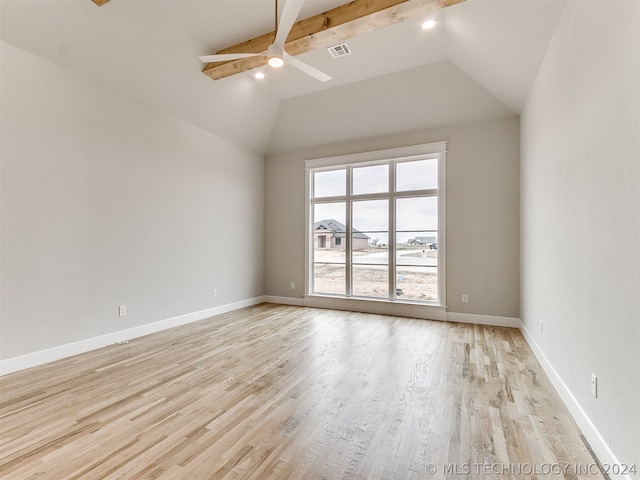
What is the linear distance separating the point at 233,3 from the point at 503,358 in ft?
15.3

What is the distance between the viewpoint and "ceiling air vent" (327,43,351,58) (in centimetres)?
379

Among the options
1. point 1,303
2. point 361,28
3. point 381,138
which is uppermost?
point 361,28

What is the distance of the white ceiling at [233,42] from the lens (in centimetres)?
290

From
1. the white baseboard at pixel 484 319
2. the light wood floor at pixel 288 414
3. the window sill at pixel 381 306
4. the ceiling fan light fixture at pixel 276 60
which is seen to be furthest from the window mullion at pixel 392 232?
the ceiling fan light fixture at pixel 276 60

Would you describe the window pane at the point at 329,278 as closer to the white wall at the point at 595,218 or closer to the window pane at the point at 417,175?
the window pane at the point at 417,175

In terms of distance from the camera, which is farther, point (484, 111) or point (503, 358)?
point (484, 111)

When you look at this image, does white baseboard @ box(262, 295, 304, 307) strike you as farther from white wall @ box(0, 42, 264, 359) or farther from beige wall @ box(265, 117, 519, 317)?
beige wall @ box(265, 117, 519, 317)

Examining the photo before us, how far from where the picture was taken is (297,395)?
2488 mm

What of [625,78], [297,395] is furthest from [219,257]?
[625,78]

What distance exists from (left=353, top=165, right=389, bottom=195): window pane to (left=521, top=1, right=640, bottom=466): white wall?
2.66 metres

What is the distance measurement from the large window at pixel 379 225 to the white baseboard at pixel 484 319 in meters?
0.39

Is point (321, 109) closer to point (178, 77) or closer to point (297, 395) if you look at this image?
point (178, 77)

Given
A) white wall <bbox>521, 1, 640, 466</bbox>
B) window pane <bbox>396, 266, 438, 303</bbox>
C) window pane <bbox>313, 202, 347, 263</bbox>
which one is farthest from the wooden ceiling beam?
window pane <bbox>396, 266, 438, 303</bbox>

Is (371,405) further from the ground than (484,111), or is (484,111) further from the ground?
(484,111)
